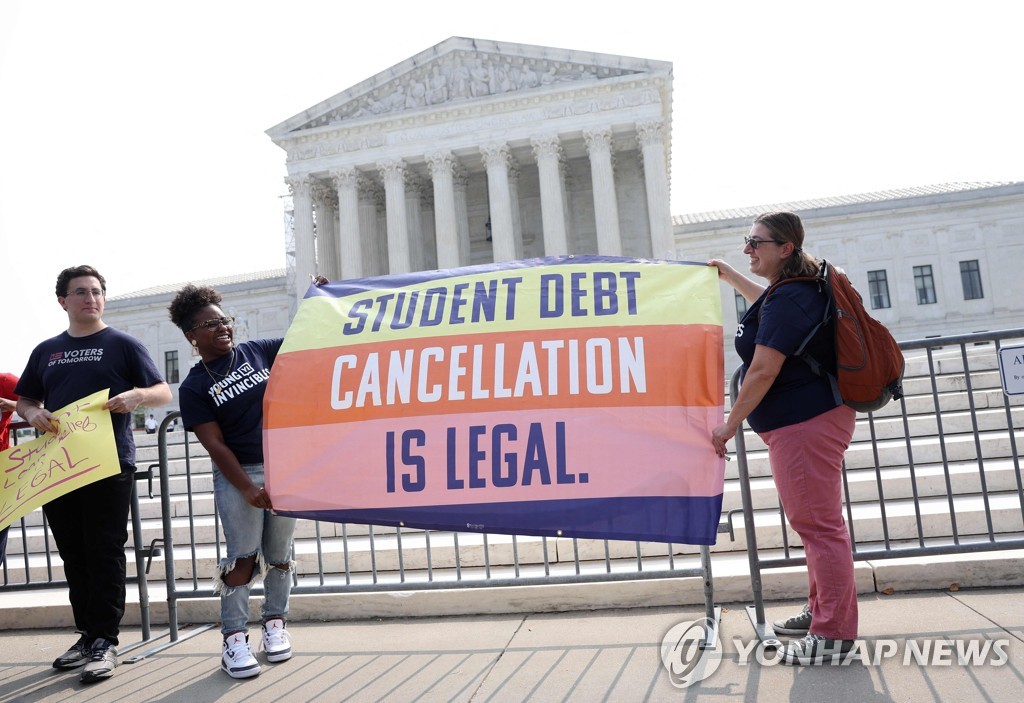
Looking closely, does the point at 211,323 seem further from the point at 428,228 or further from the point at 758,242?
the point at 428,228

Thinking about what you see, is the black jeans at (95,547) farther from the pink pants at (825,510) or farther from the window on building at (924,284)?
the window on building at (924,284)

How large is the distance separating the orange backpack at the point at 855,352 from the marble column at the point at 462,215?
35.4 m

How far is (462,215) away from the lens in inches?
1571

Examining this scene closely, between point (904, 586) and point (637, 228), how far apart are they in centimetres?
3856

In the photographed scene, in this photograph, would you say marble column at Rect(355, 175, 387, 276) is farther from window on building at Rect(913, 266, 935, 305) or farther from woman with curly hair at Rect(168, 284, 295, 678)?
woman with curly hair at Rect(168, 284, 295, 678)

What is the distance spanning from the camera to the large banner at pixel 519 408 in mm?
3295

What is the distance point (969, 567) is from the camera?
4.22 meters

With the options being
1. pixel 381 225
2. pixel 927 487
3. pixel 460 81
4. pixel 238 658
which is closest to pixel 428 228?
pixel 381 225

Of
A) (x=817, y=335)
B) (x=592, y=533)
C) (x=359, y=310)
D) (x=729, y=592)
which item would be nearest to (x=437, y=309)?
(x=359, y=310)

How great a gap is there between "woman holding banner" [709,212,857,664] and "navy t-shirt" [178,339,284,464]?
236 cm

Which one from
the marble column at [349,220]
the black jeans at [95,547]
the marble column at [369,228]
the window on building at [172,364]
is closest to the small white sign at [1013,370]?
the black jeans at [95,547]

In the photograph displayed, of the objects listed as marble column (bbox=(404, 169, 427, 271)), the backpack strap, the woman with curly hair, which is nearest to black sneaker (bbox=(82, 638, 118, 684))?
the woman with curly hair

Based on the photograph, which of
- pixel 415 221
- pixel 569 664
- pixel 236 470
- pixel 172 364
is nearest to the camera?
pixel 569 664

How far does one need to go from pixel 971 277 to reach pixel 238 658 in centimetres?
4670
